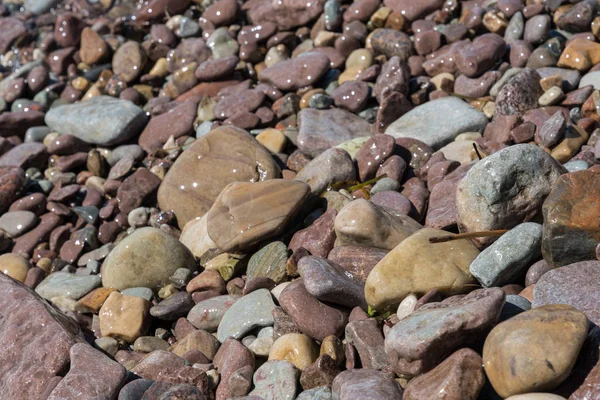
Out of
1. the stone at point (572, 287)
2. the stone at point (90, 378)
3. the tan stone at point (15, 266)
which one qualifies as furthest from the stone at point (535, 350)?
Answer: the tan stone at point (15, 266)

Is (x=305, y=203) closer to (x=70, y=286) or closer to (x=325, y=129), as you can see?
(x=325, y=129)

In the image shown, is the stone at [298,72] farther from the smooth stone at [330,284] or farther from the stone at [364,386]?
the stone at [364,386]

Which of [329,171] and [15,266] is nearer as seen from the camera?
[329,171]

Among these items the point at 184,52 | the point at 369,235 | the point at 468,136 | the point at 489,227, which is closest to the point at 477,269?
the point at 489,227

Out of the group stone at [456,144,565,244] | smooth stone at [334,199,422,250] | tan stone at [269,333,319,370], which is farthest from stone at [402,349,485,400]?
smooth stone at [334,199,422,250]

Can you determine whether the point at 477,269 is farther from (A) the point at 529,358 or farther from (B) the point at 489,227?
(A) the point at 529,358

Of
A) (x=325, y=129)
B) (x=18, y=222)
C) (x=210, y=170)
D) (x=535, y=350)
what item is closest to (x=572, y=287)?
(x=535, y=350)
